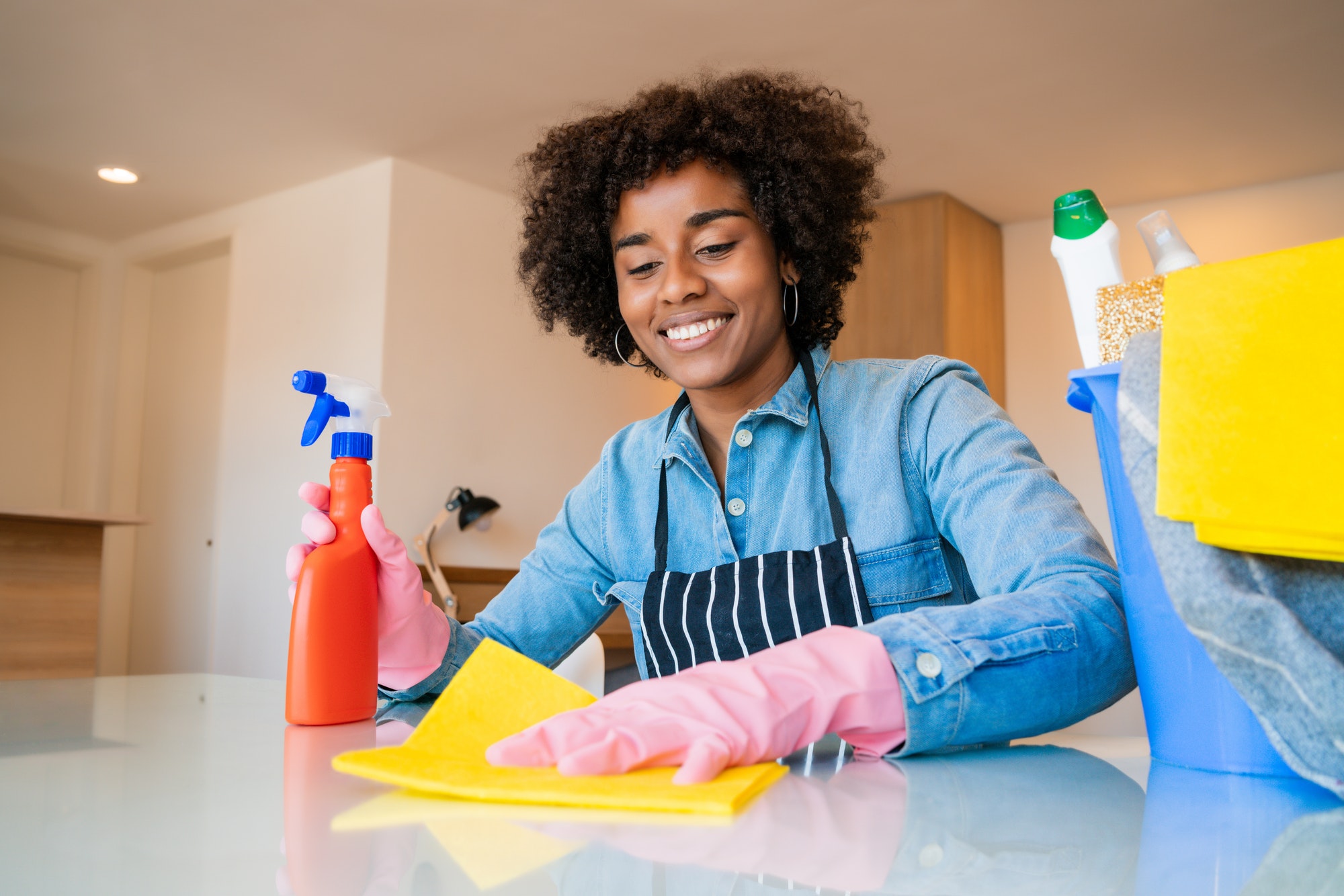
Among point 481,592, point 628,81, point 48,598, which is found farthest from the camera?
point 481,592

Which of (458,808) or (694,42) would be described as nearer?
(458,808)

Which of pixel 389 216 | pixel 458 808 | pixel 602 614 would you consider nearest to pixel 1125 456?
pixel 458 808

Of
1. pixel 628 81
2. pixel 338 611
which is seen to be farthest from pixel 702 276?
pixel 628 81

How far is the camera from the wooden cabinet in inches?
181

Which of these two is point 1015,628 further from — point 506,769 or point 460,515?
point 460,515

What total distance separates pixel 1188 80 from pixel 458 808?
4051mm

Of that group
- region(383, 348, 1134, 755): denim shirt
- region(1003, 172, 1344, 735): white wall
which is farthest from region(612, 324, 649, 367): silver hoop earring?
region(1003, 172, 1344, 735): white wall

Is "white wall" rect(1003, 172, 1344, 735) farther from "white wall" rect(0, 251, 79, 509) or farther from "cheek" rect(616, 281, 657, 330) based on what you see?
"white wall" rect(0, 251, 79, 509)

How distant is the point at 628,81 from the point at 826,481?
291 centimetres

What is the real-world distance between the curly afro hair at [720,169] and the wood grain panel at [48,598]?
2504 mm

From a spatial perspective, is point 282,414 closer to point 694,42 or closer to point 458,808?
point 694,42

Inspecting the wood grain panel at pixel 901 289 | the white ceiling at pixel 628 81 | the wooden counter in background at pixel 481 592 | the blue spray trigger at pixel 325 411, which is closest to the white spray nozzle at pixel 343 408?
the blue spray trigger at pixel 325 411

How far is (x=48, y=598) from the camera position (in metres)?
3.27

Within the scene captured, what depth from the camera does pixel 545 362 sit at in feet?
15.6
